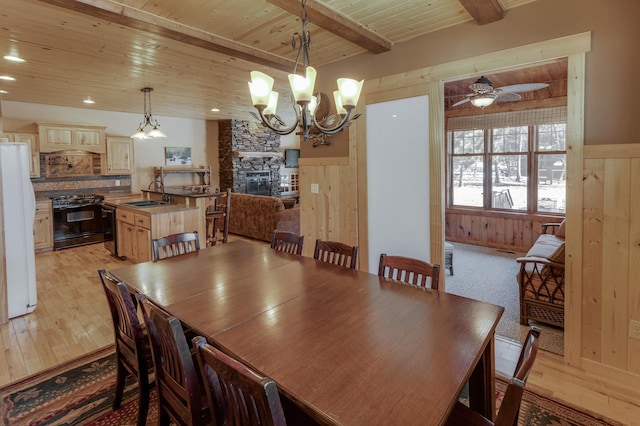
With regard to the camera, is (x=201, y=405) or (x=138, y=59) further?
(x=138, y=59)

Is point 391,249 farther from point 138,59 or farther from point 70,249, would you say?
point 70,249

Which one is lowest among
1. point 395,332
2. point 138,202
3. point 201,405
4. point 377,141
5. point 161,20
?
point 201,405

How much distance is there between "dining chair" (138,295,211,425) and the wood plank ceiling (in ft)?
6.72

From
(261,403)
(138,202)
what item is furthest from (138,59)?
(261,403)

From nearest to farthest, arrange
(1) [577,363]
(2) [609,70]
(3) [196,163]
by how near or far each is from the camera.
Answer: (2) [609,70] → (1) [577,363] → (3) [196,163]

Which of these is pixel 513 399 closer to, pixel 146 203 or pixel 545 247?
pixel 545 247

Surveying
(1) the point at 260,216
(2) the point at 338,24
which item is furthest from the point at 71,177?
(2) the point at 338,24

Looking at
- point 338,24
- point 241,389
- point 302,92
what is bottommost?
point 241,389

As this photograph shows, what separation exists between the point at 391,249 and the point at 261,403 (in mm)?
2813

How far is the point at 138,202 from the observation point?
5660 millimetres

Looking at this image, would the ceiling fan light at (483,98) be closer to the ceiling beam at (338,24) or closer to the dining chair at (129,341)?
the ceiling beam at (338,24)

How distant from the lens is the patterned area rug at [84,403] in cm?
205

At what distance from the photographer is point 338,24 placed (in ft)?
8.77

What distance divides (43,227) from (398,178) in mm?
6177
